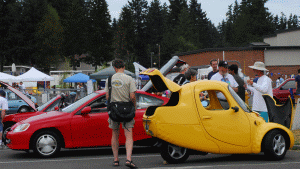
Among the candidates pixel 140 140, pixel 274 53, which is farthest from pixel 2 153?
pixel 274 53

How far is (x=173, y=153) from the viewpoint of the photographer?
725 centimetres

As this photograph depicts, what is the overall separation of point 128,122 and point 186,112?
1.00 metres

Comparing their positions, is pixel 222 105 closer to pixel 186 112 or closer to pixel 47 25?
pixel 186 112

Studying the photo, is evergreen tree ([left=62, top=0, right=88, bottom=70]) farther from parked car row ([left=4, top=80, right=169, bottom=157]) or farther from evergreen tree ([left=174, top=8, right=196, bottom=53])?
parked car row ([left=4, top=80, right=169, bottom=157])

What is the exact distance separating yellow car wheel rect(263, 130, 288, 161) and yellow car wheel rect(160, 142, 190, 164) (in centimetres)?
140

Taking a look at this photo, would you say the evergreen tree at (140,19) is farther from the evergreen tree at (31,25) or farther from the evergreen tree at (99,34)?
the evergreen tree at (31,25)

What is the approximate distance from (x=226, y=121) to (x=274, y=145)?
3.28 ft

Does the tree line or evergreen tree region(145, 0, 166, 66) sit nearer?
the tree line

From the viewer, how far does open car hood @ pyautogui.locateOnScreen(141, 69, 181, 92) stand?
7.14 metres

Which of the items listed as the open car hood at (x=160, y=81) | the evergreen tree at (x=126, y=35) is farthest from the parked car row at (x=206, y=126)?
the evergreen tree at (x=126, y=35)

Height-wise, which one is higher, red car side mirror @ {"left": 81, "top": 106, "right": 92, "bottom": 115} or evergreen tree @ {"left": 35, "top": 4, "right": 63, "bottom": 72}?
evergreen tree @ {"left": 35, "top": 4, "right": 63, "bottom": 72}

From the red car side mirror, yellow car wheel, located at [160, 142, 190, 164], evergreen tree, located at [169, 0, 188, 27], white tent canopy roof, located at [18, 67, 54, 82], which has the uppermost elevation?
evergreen tree, located at [169, 0, 188, 27]

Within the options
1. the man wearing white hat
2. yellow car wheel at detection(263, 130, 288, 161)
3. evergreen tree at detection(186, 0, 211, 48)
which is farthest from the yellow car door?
evergreen tree at detection(186, 0, 211, 48)

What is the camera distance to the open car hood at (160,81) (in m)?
7.14
